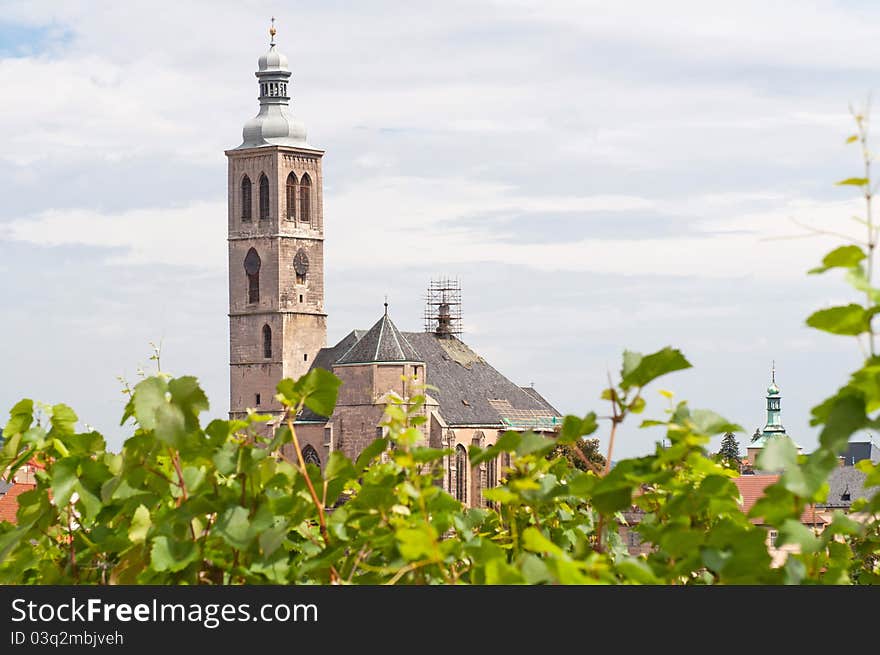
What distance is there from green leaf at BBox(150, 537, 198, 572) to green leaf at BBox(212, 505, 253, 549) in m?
0.06

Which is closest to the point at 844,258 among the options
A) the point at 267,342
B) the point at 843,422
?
the point at 843,422

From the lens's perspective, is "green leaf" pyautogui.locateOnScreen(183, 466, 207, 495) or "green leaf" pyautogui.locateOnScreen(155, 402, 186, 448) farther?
"green leaf" pyautogui.locateOnScreen(183, 466, 207, 495)

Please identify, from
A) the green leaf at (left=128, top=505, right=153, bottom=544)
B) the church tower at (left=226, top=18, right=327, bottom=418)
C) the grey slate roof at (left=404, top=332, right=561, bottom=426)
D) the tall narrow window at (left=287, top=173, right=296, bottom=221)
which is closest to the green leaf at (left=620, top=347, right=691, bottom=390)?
the green leaf at (left=128, top=505, right=153, bottom=544)

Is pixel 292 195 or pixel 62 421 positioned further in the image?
pixel 292 195

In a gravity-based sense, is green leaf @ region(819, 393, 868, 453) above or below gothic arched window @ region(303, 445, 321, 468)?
below

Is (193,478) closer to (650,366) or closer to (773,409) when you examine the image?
(650,366)

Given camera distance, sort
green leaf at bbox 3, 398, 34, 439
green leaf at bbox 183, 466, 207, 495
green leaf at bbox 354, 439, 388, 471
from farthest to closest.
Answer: green leaf at bbox 3, 398, 34, 439 → green leaf at bbox 354, 439, 388, 471 → green leaf at bbox 183, 466, 207, 495

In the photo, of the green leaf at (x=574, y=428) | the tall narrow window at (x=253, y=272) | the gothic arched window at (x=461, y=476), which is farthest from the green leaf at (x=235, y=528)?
the tall narrow window at (x=253, y=272)

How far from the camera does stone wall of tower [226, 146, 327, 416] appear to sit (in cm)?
8025

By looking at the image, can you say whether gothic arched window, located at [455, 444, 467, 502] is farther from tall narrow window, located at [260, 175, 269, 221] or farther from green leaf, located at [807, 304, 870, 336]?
green leaf, located at [807, 304, 870, 336]

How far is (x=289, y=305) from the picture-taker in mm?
81500

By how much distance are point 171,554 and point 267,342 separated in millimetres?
78633
